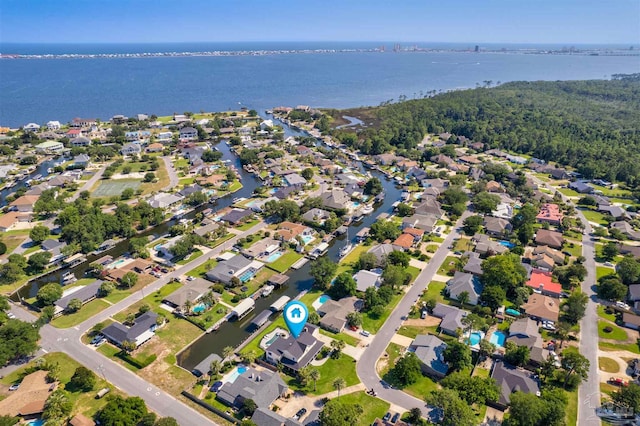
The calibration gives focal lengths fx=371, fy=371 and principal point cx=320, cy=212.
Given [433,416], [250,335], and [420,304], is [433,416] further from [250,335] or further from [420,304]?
[250,335]

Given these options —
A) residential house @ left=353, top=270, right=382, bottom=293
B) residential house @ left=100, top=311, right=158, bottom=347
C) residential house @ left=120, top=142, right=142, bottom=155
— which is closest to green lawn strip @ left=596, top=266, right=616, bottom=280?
residential house @ left=353, top=270, right=382, bottom=293

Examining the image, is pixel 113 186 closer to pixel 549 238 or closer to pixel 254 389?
pixel 254 389

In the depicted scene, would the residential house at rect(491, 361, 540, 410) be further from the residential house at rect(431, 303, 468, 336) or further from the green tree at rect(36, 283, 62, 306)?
the green tree at rect(36, 283, 62, 306)

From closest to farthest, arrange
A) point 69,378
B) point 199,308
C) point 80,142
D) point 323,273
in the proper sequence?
point 69,378 → point 199,308 → point 323,273 → point 80,142

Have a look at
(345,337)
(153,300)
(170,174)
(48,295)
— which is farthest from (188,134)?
(345,337)

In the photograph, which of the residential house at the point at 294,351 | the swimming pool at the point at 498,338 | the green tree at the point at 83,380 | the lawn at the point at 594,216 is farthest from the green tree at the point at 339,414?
the lawn at the point at 594,216

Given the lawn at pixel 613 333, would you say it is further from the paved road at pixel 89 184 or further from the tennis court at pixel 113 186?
the paved road at pixel 89 184

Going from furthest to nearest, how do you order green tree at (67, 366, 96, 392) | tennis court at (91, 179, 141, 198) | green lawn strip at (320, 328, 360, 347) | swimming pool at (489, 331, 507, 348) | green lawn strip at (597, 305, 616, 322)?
tennis court at (91, 179, 141, 198)
green lawn strip at (597, 305, 616, 322)
green lawn strip at (320, 328, 360, 347)
swimming pool at (489, 331, 507, 348)
green tree at (67, 366, 96, 392)
